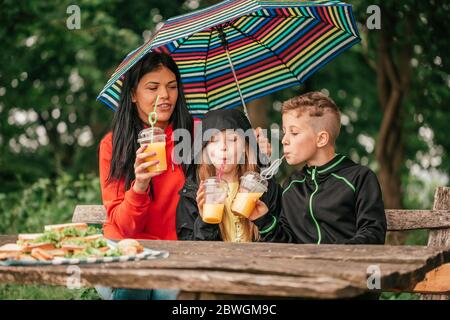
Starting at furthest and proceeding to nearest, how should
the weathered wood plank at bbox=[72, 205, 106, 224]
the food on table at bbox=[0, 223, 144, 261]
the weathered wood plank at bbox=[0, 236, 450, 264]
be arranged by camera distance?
the weathered wood plank at bbox=[72, 205, 106, 224] → the food on table at bbox=[0, 223, 144, 261] → the weathered wood plank at bbox=[0, 236, 450, 264]

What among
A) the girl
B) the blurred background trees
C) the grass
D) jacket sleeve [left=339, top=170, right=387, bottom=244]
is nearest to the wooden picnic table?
jacket sleeve [left=339, top=170, right=387, bottom=244]

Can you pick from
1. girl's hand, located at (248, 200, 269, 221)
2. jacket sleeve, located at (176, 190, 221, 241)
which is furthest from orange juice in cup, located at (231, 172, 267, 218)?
jacket sleeve, located at (176, 190, 221, 241)

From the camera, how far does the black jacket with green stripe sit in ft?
10.9

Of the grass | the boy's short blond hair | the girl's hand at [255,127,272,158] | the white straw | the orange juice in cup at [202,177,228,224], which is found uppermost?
the boy's short blond hair

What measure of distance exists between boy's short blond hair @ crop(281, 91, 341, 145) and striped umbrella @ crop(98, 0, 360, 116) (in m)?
0.54

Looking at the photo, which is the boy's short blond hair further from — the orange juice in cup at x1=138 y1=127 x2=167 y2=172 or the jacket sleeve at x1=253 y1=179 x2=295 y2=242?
the orange juice in cup at x1=138 y1=127 x2=167 y2=172

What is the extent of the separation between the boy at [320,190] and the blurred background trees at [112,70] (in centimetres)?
197

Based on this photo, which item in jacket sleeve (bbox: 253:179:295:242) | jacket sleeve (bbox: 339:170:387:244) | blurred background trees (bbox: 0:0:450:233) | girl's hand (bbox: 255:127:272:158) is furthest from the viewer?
blurred background trees (bbox: 0:0:450:233)

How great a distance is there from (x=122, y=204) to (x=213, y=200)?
55cm

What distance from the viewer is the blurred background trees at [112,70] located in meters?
6.14

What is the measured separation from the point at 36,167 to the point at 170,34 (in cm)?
570

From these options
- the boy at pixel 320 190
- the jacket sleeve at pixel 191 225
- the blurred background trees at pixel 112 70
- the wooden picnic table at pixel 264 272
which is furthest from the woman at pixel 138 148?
the blurred background trees at pixel 112 70

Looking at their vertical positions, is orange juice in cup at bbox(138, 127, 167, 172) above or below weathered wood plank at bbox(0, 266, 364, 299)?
above

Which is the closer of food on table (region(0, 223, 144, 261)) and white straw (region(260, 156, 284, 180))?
food on table (region(0, 223, 144, 261))
